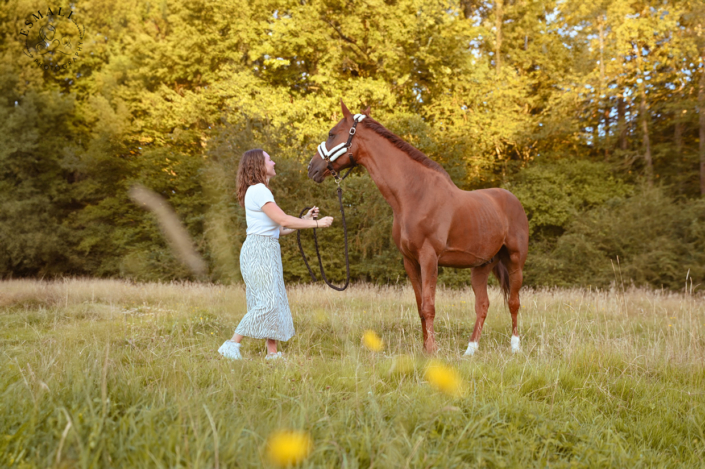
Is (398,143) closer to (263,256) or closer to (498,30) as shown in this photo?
(263,256)

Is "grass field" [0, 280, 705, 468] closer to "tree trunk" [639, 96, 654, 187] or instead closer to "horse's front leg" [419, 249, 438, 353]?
"horse's front leg" [419, 249, 438, 353]

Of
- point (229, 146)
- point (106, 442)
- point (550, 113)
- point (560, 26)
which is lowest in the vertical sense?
point (106, 442)

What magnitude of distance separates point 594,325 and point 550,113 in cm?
1387

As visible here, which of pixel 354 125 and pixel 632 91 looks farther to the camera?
pixel 632 91

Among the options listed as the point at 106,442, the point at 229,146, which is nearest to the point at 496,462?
the point at 106,442

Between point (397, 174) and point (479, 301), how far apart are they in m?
1.94

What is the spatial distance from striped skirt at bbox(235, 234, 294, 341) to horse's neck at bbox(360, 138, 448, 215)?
1344 millimetres

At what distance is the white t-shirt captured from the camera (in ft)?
14.5

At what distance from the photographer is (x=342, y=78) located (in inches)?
695

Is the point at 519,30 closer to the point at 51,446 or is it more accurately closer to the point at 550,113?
the point at 550,113

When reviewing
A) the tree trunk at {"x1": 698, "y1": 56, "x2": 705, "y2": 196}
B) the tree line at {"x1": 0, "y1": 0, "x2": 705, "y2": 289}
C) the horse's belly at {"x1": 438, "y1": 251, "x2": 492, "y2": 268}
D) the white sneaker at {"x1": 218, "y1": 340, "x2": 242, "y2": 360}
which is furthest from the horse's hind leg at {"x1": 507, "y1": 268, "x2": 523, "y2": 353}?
the tree trunk at {"x1": 698, "y1": 56, "x2": 705, "y2": 196}

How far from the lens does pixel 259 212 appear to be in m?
4.52

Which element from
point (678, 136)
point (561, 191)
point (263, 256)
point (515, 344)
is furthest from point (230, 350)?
point (678, 136)

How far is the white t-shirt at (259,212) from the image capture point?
441cm
